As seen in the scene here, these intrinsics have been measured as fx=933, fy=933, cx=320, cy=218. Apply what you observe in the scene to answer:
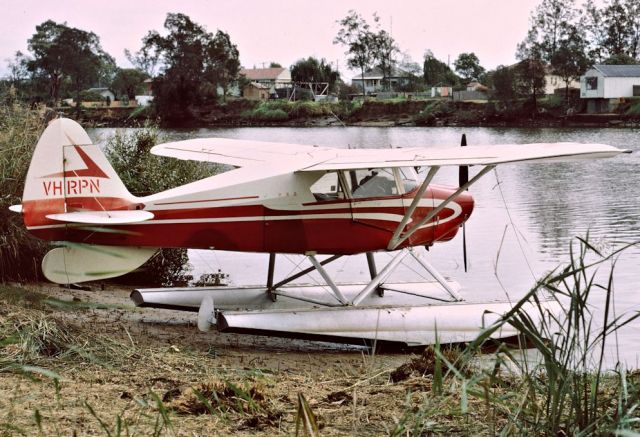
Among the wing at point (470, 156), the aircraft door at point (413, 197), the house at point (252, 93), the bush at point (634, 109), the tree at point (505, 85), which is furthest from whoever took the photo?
the house at point (252, 93)

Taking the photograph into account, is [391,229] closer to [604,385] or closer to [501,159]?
[501,159]

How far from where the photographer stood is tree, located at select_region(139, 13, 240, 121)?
86812 millimetres

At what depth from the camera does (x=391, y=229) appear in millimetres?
9031

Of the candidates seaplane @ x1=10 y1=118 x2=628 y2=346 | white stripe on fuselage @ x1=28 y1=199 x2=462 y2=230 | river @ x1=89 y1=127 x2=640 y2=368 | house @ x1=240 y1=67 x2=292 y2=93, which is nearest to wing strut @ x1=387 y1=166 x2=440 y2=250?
seaplane @ x1=10 y1=118 x2=628 y2=346

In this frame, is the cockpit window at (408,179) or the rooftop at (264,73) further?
the rooftop at (264,73)

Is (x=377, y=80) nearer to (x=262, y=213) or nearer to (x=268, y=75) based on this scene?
(x=268, y=75)

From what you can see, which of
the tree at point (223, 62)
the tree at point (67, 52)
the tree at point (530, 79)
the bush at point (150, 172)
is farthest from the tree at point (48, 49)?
the bush at point (150, 172)

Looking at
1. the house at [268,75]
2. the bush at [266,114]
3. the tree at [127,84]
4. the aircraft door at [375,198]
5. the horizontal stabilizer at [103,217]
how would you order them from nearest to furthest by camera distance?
the horizontal stabilizer at [103,217], the aircraft door at [375,198], the bush at [266,114], the tree at [127,84], the house at [268,75]

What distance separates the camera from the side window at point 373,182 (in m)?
8.95

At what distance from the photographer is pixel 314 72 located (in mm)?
92625

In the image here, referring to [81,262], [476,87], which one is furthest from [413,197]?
[476,87]

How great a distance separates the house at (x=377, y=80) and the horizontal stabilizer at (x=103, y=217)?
104 metres

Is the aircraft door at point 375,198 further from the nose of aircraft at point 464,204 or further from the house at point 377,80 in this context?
the house at point 377,80

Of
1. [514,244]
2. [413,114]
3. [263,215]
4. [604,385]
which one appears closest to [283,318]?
[263,215]
